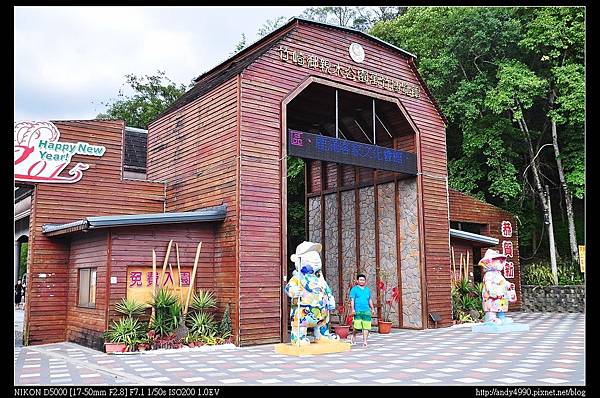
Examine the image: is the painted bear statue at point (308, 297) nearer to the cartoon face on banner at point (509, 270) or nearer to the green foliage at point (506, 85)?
the cartoon face on banner at point (509, 270)

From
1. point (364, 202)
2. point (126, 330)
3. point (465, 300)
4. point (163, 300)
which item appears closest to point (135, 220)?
point (163, 300)

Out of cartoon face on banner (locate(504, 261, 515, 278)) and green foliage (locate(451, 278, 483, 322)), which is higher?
cartoon face on banner (locate(504, 261, 515, 278))

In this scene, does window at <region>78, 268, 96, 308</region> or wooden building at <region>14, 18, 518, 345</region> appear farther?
window at <region>78, 268, 96, 308</region>

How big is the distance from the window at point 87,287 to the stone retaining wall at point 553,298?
14017mm

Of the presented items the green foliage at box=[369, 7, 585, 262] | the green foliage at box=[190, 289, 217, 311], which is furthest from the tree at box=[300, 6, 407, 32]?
the green foliage at box=[190, 289, 217, 311]

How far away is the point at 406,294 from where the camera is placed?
1407cm

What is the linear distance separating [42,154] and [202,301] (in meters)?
4.58

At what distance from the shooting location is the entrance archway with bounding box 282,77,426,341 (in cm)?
1392

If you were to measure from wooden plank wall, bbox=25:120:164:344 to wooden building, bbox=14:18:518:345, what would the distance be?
2 cm

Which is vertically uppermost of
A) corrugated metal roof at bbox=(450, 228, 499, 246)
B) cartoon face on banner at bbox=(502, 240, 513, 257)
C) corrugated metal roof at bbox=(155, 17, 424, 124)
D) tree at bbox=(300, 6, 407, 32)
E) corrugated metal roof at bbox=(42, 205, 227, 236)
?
tree at bbox=(300, 6, 407, 32)

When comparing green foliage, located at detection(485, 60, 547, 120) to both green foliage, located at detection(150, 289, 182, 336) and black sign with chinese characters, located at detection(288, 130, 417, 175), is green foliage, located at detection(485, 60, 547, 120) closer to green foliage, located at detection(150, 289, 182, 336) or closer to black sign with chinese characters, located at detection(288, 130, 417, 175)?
black sign with chinese characters, located at detection(288, 130, 417, 175)

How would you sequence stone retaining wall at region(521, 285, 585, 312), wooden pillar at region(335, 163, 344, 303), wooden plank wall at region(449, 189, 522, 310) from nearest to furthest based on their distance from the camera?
wooden pillar at region(335, 163, 344, 303), wooden plank wall at region(449, 189, 522, 310), stone retaining wall at region(521, 285, 585, 312)

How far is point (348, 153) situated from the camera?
12.5m

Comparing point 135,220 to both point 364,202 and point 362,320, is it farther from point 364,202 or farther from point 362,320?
point 364,202
